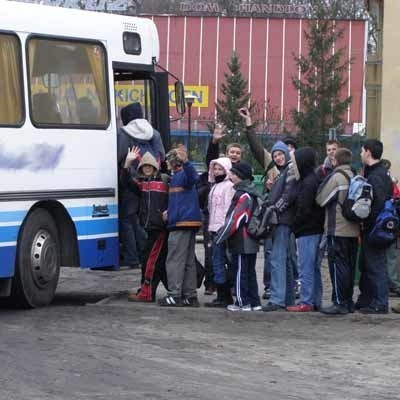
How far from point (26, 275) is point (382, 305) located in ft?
11.9

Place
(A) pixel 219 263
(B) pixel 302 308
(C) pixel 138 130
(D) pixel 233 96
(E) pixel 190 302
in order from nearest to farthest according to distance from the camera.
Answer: (B) pixel 302 308 → (A) pixel 219 263 → (E) pixel 190 302 → (C) pixel 138 130 → (D) pixel 233 96

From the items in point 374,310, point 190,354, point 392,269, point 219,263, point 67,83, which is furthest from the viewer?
point 392,269

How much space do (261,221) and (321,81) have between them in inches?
1892

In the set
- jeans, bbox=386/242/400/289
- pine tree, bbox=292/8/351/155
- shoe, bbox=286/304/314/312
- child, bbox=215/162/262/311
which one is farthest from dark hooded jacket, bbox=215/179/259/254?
pine tree, bbox=292/8/351/155

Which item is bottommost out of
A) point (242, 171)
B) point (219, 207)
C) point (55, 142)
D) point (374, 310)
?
point (374, 310)

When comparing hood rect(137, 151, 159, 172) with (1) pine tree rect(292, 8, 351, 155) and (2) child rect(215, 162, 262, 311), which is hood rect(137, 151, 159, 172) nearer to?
(2) child rect(215, 162, 262, 311)

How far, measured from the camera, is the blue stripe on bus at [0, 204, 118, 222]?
12.0 m

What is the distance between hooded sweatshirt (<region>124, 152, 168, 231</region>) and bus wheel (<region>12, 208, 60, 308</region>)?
0.98 m

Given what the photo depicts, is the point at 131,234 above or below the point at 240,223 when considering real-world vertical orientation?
below

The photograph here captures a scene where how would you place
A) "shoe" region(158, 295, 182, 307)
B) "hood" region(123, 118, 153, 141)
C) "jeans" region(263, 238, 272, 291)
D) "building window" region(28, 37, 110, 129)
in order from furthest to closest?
"hood" region(123, 118, 153, 141) → "jeans" region(263, 238, 272, 291) → "shoe" region(158, 295, 182, 307) → "building window" region(28, 37, 110, 129)

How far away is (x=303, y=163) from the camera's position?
12258 millimetres

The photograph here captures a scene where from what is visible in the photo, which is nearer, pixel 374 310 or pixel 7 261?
pixel 7 261

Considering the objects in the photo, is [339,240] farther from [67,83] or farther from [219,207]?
[67,83]

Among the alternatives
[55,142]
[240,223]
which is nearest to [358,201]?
[240,223]
